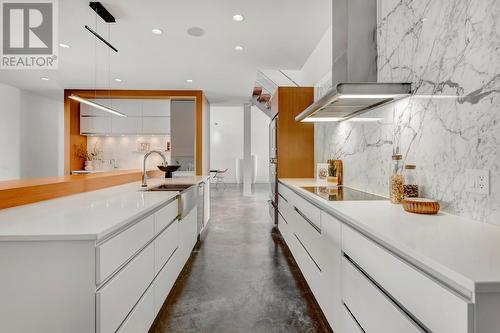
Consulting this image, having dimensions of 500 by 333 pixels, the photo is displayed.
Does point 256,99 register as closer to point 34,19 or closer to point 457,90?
point 34,19

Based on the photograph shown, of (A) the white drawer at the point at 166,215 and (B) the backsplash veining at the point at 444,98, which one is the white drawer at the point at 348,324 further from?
(A) the white drawer at the point at 166,215

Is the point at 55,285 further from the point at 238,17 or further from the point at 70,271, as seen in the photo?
the point at 238,17

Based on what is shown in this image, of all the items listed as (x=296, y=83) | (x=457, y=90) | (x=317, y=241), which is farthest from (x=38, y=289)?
A: (x=296, y=83)

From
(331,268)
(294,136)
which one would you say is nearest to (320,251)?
(331,268)

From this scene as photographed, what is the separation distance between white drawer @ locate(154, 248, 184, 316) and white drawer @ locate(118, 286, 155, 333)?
0.09m

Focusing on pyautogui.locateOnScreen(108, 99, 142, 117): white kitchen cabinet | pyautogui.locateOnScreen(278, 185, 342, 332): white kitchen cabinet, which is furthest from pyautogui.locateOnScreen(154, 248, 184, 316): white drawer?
pyautogui.locateOnScreen(108, 99, 142, 117): white kitchen cabinet

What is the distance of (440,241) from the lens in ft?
3.19

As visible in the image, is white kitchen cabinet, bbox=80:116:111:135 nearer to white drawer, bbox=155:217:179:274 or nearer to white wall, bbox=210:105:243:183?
white drawer, bbox=155:217:179:274

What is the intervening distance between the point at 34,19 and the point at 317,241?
395cm

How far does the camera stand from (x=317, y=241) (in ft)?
6.59

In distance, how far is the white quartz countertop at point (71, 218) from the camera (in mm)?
1121

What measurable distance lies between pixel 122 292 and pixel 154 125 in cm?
555

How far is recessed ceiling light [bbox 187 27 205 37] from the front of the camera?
3.37 m

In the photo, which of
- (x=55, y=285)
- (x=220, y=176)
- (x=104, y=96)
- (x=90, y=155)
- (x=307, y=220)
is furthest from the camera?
(x=220, y=176)
